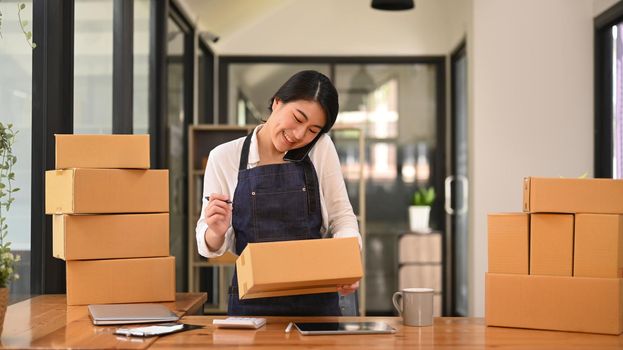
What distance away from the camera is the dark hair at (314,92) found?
8.09 feet

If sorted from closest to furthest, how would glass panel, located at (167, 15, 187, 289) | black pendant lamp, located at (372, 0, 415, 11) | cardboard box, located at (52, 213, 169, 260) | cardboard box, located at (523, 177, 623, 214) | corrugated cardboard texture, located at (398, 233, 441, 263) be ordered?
cardboard box, located at (523, 177, 623, 214) → cardboard box, located at (52, 213, 169, 260) → black pendant lamp, located at (372, 0, 415, 11) → glass panel, located at (167, 15, 187, 289) → corrugated cardboard texture, located at (398, 233, 441, 263)

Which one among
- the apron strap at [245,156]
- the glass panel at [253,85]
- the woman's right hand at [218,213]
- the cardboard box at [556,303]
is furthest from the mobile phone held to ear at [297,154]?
the glass panel at [253,85]

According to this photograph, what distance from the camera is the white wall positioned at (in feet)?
17.1

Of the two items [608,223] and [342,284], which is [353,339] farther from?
[608,223]

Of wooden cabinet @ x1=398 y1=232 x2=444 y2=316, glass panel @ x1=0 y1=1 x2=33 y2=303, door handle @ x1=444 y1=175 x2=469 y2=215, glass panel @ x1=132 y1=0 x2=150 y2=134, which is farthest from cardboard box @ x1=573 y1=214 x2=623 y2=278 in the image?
door handle @ x1=444 y1=175 x2=469 y2=215

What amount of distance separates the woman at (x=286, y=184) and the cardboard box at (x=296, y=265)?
313 millimetres

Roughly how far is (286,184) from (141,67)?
252cm

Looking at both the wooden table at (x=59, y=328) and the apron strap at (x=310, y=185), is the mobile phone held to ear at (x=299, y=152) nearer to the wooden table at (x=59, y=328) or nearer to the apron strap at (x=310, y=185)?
the apron strap at (x=310, y=185)

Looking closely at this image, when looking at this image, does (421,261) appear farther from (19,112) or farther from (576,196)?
(576,196)

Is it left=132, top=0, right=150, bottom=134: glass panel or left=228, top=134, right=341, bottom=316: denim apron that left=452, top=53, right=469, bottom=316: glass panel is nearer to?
left=132, top=0, right=150, bottom=134: glass panel

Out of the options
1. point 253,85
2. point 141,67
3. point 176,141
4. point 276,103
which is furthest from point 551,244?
point 253,85

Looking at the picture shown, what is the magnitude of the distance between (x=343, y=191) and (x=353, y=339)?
664 millimetres

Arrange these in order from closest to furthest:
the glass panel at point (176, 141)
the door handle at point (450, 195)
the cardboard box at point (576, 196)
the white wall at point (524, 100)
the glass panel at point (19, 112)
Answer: the cardboard box at point (576, 196)
the glass panel at point (19, 112)
the white wall at point (524, 100)
the glass panel at point (176, 141)
the door handle at point (450, 195)

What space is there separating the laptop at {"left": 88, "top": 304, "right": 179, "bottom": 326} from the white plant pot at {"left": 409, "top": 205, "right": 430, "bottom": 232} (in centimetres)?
480
